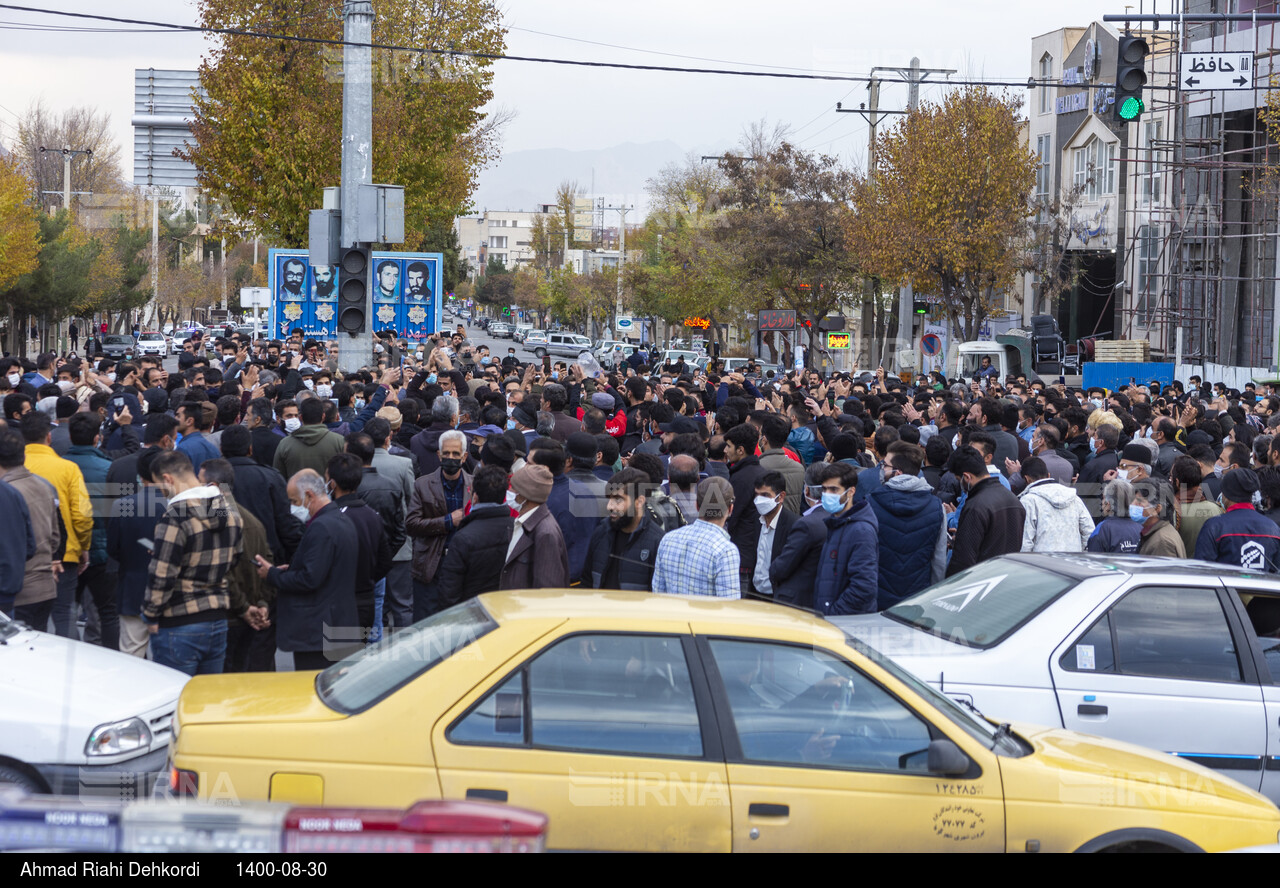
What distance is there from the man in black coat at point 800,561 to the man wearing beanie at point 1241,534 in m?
2.62

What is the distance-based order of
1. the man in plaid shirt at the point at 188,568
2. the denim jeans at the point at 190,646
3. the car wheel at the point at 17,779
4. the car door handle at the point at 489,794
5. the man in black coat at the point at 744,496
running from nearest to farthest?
the car door handle at the point at 489,794 < the car wheel at the point at 17,779 < the man in plaid shirt at the point at 188,568 < the denim jeans at the point at 190,646 < the man in black coat at the point at 744,496

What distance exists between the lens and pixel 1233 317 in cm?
3158

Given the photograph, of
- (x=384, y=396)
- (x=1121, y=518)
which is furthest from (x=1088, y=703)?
(x=384, y=396)

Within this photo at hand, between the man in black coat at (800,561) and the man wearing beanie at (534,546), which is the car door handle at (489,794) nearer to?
the man wearing beanie at (534,546)

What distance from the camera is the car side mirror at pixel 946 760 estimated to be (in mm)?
4148

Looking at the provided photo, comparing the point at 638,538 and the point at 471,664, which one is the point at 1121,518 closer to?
the point at 638,538

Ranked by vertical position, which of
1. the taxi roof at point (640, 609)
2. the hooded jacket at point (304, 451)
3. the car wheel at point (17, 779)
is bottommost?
the car wheel at point (17, 779)

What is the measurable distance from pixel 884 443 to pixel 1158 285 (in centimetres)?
3325

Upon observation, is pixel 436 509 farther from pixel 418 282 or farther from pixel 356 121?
pixel 418 282

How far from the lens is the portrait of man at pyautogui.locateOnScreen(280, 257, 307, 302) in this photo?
20.4 m

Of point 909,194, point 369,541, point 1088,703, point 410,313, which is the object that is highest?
point 909,194

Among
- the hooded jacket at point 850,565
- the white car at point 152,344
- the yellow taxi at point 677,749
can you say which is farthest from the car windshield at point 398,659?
the white car at point 152,344

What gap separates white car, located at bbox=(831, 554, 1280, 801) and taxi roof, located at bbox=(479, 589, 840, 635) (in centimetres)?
142

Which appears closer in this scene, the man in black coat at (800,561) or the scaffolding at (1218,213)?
the man in black coat at (800,561)
